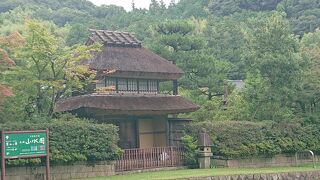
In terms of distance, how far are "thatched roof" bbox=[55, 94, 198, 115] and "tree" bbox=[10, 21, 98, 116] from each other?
1422mm

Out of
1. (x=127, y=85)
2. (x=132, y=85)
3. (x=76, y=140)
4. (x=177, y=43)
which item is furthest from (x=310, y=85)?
(x=76, y=140)

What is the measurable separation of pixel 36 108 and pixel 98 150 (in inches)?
161

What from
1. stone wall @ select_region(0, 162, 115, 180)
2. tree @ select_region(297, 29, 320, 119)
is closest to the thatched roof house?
stone wall @ select_region(0, 162, 115, 180)

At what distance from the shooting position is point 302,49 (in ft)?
98.1

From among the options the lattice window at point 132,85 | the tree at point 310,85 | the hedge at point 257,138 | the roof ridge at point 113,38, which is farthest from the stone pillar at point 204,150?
the roof ridge at point 113,38

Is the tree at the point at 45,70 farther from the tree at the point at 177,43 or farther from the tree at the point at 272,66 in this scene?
the tree at the point at 177,43

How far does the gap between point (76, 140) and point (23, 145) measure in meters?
3.62

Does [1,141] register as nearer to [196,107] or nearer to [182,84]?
[196,107]

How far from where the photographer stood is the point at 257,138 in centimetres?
2672

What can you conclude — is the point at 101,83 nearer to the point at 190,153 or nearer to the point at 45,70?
the point at 45,70

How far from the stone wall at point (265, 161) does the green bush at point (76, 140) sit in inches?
231

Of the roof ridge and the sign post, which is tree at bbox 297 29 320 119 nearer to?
the roof ridge

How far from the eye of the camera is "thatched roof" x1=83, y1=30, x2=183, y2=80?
27.0m

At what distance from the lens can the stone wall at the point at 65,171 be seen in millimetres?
20297
